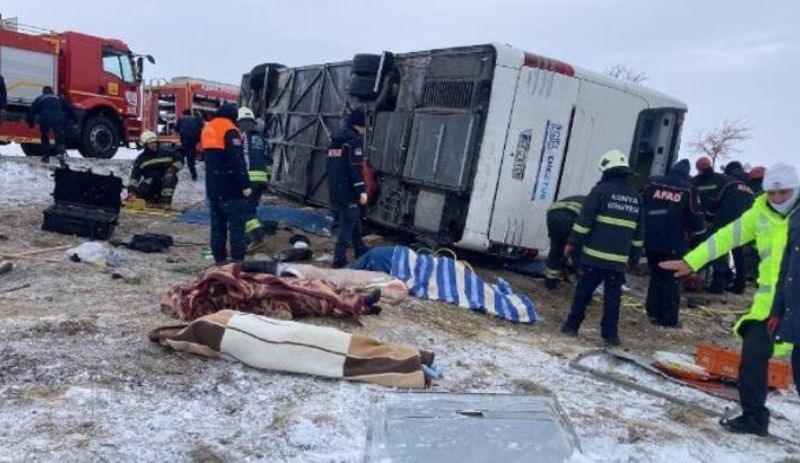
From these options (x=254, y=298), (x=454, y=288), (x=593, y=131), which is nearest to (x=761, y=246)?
(x=454, y=288)

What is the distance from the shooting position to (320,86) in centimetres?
1034

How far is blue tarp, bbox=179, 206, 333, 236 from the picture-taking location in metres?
9.52

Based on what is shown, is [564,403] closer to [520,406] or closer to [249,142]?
[520,406]

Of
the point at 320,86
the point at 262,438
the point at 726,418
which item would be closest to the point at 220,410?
the point at 262,438

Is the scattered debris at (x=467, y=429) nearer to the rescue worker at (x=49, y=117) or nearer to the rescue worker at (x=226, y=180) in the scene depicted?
the rescue worker at (x=226, y=180)

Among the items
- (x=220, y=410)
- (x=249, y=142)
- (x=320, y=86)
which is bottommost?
(x=220, y=410)

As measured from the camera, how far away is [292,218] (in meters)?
9.80

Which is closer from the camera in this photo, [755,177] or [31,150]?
[755,177]

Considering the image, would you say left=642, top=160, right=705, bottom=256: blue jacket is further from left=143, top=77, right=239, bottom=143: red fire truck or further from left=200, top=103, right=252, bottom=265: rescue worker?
left=143, top=77, right=239, bottom=143: red fire truck

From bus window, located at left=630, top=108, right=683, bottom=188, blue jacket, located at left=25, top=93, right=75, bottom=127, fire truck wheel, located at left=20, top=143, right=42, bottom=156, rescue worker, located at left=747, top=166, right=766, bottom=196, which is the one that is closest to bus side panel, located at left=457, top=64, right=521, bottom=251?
bus window, located at left=630, top=108, right=683, bottom=188

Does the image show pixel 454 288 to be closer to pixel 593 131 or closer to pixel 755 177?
pixel 593 131

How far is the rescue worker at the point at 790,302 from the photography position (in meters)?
3.48

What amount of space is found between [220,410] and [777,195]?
9.97 ft

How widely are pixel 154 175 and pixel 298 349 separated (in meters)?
7.26
